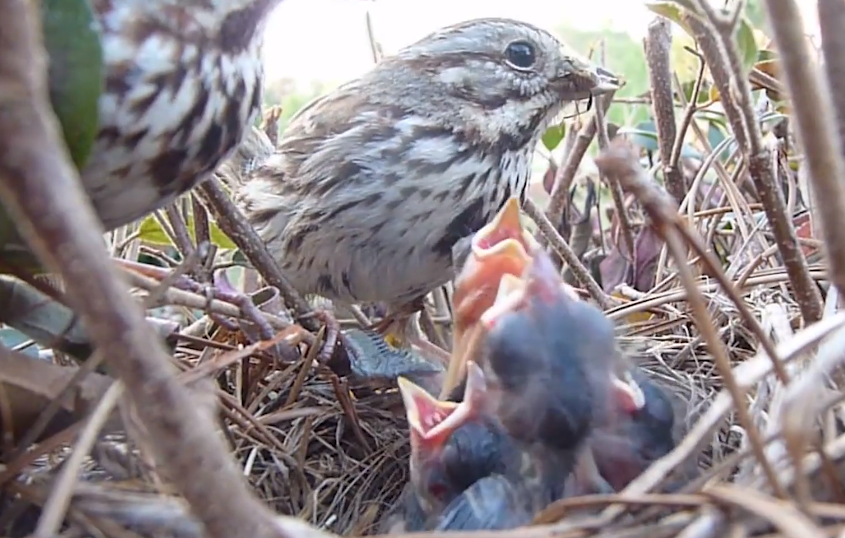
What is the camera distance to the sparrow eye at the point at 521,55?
1644 mm

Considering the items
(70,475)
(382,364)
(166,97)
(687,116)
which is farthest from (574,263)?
(70,475)

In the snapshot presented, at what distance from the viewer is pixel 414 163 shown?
153 cm

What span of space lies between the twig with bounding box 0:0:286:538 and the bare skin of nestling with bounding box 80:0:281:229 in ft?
1.32

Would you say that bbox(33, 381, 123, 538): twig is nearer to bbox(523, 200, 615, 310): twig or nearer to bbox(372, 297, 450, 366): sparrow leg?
bbox(523, 200, 615, 310): twig

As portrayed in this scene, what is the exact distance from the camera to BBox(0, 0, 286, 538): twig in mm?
397

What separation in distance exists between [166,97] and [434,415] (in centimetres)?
40

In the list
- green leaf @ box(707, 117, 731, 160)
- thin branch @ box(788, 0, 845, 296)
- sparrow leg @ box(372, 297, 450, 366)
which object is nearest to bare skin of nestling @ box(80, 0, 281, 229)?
thin branch @ box(788, 0, 845, 296)

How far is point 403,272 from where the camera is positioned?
1.57 metres

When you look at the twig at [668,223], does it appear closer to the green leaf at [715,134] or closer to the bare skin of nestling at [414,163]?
the bare skin of nestling at [414,163]

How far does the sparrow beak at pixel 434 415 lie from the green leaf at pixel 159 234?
551mm

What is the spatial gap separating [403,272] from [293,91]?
7.29 feet

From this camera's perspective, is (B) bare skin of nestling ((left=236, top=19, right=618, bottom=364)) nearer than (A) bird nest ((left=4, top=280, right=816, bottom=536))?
No

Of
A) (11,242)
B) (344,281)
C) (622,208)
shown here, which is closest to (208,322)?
(344,281)

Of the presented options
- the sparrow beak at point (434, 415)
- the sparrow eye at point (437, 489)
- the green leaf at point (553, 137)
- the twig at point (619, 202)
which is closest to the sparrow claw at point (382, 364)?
the sparrow beak at point (434, 415)
